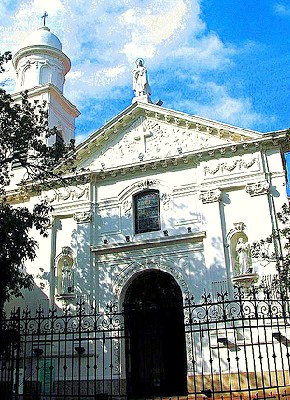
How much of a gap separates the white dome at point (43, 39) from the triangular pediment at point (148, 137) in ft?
29.1

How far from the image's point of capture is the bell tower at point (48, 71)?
24.8m

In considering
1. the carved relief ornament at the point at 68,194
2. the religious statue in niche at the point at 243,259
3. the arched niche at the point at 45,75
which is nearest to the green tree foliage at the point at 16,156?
the carved relief ornament at the point at 68,194

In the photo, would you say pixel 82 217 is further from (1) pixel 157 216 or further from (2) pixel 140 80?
(2) pixel 140 80

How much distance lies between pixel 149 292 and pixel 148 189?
154 inches

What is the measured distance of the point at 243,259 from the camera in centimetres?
1620

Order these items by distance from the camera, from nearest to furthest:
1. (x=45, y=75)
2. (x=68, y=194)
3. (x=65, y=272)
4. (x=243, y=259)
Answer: (x=243, y=259)
(x=65, y=272)
(x=68, y=194)
(x=45, y=75)

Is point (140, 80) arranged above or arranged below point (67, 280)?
above

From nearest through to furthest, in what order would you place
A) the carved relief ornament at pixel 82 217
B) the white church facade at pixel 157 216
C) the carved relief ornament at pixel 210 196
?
the white church facade at pixel 157 216 < the carved relief ornament at pixel 210 196 < the carved relief ornament at pixel 82 217

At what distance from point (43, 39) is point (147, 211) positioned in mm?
13034

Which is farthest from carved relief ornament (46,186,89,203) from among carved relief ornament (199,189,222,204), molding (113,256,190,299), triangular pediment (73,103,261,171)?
carved relief ornament (199,189,222,204)

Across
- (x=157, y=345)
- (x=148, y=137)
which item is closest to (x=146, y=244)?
(x=157, y=345)

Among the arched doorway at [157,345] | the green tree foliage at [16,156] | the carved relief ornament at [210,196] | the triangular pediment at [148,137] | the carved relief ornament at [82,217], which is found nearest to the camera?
the green tree foliage at [16,156]

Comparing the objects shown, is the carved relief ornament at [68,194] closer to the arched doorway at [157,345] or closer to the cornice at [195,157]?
the cornice at [195,157]

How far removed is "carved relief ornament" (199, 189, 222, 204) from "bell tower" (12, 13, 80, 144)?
9.70 m
